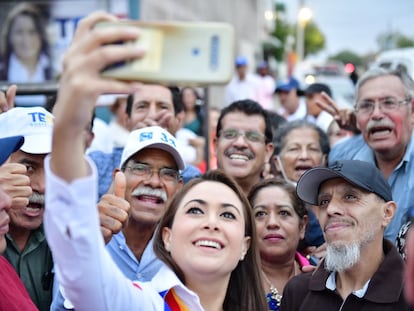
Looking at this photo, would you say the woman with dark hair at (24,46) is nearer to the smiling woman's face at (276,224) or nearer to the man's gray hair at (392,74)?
the man's gray hair at (392,74)

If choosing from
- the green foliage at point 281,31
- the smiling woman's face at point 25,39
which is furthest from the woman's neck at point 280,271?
the green foliage at point 281,31

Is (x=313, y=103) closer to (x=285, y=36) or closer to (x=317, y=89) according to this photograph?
(x=317, y=89)

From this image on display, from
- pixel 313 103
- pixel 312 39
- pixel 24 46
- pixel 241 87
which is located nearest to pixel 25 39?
pixel 24 46

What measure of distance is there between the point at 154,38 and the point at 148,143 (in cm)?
206

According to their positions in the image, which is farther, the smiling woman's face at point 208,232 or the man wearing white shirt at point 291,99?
the man wearing white shirt at point 291,99

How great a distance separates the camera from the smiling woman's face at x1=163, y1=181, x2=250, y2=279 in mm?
2842

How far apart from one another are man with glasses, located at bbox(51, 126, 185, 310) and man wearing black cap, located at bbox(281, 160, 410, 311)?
0.80 metres

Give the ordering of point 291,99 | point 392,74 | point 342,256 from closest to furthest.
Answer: point 342,256 < point 392,74 < point 291,99

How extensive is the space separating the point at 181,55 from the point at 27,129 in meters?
1.97

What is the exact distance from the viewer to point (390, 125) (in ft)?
14.6

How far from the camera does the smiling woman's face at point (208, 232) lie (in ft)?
9.32

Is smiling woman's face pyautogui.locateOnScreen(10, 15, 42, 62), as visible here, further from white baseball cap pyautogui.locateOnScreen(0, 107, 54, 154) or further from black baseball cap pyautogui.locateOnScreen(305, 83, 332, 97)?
white baseball cap pyautogui.locateOnScreen(0, 107, 54, 154)

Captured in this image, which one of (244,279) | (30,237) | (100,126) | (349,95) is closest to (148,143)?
(30,237)

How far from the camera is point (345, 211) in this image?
3244mm
